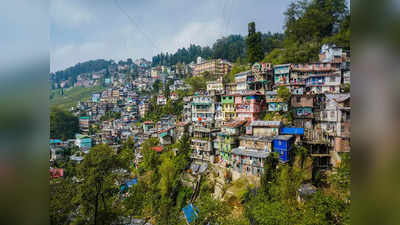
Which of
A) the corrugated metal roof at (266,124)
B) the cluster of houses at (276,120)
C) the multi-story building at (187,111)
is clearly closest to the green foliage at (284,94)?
the cluster of houses at (276,120)

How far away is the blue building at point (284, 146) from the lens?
28.1 ft

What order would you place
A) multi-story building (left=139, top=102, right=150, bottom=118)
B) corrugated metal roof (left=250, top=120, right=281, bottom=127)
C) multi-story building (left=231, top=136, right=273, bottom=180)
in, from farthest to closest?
multi-story building (left=139, top=102, right=150, bottom=118) < corrugated metal roof (left=250, top=120, right=281, bottom=127) < multi-story building (left=231, top=136, right=273, bottom=180)

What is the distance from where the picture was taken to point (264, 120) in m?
10.5

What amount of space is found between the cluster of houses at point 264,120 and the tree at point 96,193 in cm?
132

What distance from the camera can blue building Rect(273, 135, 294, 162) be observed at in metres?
8.57

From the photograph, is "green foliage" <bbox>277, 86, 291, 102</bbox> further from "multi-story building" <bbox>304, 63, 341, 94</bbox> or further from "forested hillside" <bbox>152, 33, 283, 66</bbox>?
"forested hillside" <bbox>152, 33, 283, 66</bbox>

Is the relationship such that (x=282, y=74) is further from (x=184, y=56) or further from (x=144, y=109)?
(x=184, y=56)

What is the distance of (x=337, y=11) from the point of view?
1384cm

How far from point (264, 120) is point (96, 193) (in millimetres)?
8516

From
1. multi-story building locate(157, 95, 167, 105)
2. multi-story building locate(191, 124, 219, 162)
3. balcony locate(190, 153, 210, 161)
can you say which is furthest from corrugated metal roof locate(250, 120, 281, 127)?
multi-story building locate(157, 95, 167, 105)

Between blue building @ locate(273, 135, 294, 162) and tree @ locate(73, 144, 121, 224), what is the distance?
705 centimetres
